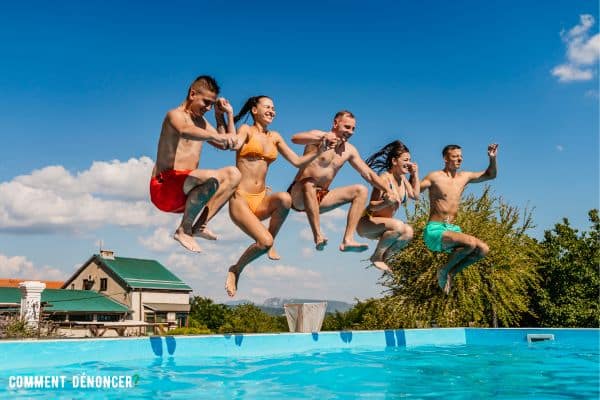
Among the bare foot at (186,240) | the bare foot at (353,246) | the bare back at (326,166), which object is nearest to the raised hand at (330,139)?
the bare back at (326,166)

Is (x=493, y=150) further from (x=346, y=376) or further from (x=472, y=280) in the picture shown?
(x=472, y=280)

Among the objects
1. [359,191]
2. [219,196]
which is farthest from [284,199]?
[359,191]

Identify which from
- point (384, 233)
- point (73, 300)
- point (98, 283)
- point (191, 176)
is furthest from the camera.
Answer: point (98, 283)

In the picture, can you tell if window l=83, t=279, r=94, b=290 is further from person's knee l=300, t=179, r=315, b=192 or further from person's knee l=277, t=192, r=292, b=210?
person's knee l=277, t=192, r=292, b=210

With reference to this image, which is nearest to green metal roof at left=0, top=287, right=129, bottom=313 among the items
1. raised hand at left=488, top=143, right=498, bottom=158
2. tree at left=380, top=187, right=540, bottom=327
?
tree at left=380, top=187, right=540, bottom=327

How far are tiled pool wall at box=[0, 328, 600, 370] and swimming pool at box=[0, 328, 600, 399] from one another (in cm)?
1

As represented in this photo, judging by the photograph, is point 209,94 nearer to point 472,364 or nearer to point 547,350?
point 472,364

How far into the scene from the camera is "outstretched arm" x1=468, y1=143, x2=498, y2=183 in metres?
9.37

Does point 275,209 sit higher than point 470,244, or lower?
higher

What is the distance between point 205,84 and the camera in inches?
278

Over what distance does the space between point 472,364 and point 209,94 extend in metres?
4.99

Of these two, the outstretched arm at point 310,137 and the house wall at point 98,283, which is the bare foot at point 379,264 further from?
the house wall at point 98,283

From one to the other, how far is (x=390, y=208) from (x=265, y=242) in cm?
244

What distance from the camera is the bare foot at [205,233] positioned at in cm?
724
